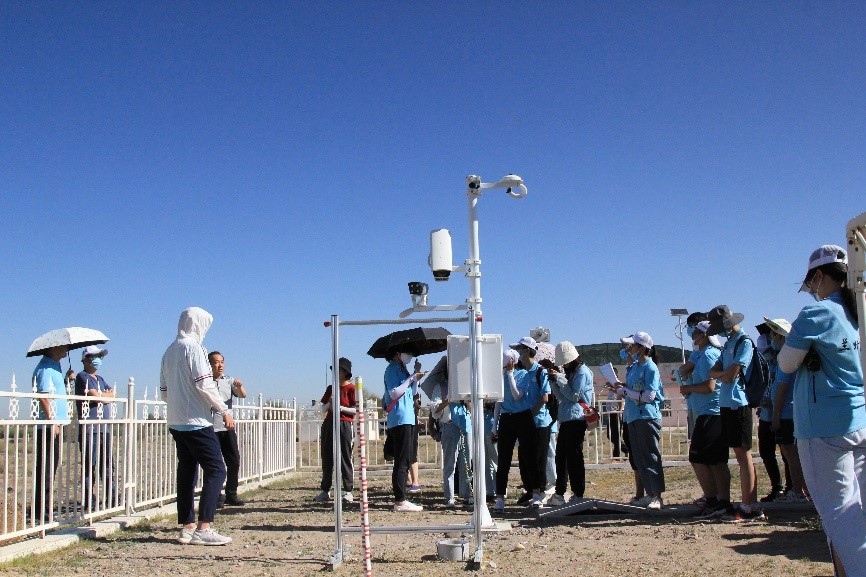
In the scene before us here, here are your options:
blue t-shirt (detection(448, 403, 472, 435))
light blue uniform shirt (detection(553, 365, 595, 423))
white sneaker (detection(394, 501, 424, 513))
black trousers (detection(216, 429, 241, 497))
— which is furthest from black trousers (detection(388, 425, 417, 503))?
black trousers (detection(216, 429, 241, 497))

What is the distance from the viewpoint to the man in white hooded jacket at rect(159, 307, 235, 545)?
23.9 feet

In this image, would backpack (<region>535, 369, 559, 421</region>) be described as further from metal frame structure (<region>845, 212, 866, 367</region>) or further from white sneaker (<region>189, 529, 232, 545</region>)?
metal frame structure (<region>845, 212, 866, 367</region>)

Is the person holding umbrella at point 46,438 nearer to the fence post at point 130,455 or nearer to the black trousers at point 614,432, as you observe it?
the fence post at point 130,455

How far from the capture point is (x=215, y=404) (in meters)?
7.28

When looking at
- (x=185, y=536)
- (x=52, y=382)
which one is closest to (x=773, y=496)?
(x=185, y=536)

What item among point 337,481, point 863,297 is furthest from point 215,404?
point 863,297

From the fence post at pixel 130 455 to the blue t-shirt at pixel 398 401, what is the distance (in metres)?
2.72

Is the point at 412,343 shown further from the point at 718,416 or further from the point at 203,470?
the point at 718,416

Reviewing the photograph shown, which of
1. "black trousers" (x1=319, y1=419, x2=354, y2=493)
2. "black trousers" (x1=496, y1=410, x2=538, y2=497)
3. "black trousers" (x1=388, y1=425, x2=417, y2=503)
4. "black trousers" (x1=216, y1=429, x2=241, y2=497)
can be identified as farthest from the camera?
"black trousers" (x1=319, y1=419, x2=354, y2=493)

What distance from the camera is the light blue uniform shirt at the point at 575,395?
9539 millimetres

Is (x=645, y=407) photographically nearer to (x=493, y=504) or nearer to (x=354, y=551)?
(x=493, y=504)

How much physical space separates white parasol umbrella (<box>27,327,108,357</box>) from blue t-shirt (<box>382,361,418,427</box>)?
10.1 ft

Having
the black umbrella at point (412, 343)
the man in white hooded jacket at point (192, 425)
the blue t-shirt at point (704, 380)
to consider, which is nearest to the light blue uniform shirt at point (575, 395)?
the blue t-shirt at point (704, 380)

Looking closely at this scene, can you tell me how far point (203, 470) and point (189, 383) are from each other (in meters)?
0.79
